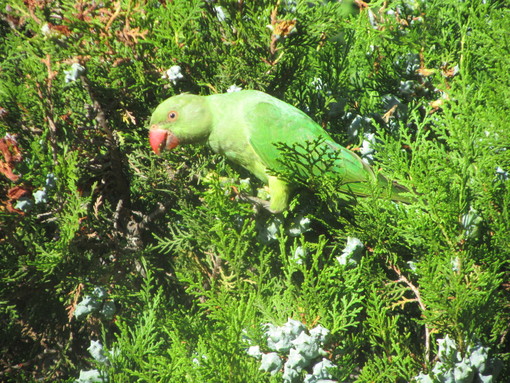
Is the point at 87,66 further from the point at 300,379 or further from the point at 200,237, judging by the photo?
the point at 300,379

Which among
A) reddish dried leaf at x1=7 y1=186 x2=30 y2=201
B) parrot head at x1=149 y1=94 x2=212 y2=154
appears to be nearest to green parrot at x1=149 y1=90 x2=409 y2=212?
parrot head at x1=149 y1=94 x2=212 y2=154

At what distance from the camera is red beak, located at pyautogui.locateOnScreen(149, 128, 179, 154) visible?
1710 millimetres

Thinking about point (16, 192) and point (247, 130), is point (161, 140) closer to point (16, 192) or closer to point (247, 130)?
point (247, 130)

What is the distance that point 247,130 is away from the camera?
187cm

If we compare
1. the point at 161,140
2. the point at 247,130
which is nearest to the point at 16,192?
the point at 161,140

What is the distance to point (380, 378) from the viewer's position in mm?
1219

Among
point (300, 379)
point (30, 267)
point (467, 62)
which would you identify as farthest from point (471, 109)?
point (30, 267)

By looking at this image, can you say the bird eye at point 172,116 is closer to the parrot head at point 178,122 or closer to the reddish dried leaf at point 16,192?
the parrot head at point 178,122

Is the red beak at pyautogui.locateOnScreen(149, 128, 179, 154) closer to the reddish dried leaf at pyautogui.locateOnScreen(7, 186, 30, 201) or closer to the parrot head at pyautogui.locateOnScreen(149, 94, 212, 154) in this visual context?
the parrot head at pyautogui.locateOnScreen(149, 94, 212, 154)

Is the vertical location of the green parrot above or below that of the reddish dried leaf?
above

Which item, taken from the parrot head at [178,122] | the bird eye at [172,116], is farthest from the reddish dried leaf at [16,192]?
the bird eye at [172,116]

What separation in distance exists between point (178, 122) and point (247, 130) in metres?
0.31

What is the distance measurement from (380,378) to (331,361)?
15 cm

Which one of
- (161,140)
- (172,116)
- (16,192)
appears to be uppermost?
(172,116)
